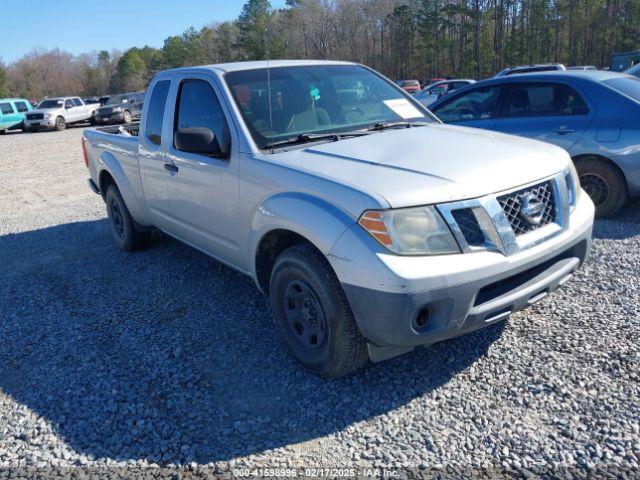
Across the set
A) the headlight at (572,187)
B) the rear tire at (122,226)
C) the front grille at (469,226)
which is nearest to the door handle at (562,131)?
the headlight at (572,187)

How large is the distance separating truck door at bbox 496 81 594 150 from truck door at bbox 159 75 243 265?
3.88 m

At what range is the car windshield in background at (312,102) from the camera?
12.0 feet

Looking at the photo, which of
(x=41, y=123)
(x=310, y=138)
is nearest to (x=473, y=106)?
(x=310, y=138)

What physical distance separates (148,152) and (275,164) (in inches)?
78.3

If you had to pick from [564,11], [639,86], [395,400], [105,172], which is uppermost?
[564,11]

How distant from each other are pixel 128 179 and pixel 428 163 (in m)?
3.48

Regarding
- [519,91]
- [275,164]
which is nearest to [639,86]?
[519,91]

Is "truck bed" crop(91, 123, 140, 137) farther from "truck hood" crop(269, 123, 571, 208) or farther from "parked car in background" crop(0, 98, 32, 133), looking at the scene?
"parked car in background" crop(0, 98, 32, 133)

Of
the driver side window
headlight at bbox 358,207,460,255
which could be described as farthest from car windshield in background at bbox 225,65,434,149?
the driver side window

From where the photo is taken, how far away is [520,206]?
2.85 metres

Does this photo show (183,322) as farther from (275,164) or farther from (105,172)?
(105,172)

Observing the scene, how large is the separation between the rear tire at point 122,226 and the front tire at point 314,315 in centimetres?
298

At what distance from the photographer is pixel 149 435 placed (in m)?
2.80

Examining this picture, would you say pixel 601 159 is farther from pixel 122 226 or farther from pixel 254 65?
pixel 122 226
